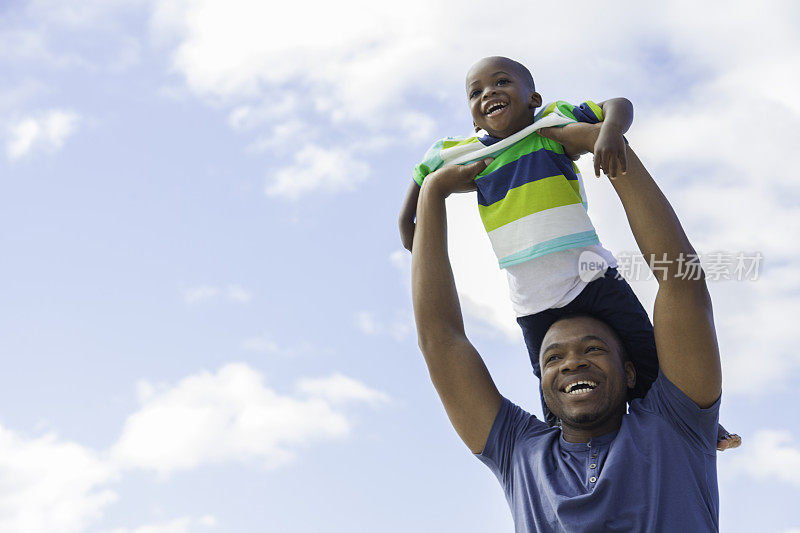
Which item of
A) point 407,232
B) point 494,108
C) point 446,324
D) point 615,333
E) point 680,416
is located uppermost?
point 494,108

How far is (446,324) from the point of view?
3.86 meters

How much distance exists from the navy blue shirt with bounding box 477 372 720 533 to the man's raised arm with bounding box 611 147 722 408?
9 cm

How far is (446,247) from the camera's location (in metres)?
3.95

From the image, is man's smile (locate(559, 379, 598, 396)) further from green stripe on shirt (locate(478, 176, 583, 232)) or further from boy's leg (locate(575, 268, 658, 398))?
green stripe on shirt (locate(478, 176, 583, 232))

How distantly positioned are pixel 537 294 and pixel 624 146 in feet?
2.32

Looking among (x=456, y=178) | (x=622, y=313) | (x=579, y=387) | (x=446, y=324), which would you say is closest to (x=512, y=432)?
(x=579, y=387)

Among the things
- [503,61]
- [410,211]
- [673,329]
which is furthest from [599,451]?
[503,61]

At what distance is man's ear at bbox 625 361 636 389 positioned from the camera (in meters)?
3.59

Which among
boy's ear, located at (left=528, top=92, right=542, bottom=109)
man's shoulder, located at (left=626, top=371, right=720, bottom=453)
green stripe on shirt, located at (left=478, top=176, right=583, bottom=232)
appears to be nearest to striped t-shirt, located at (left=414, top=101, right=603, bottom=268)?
green stripe on shirt, located at (left=478, top=176, right=583, bottom=232)

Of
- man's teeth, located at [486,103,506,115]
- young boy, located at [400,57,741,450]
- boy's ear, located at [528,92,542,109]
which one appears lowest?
young boy, located at [400,57,741,450]

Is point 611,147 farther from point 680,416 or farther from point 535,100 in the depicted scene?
point 680,416

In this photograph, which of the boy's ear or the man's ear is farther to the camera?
the boy's ear

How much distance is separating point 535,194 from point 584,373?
30.2 inches

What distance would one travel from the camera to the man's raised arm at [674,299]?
10.9ft
